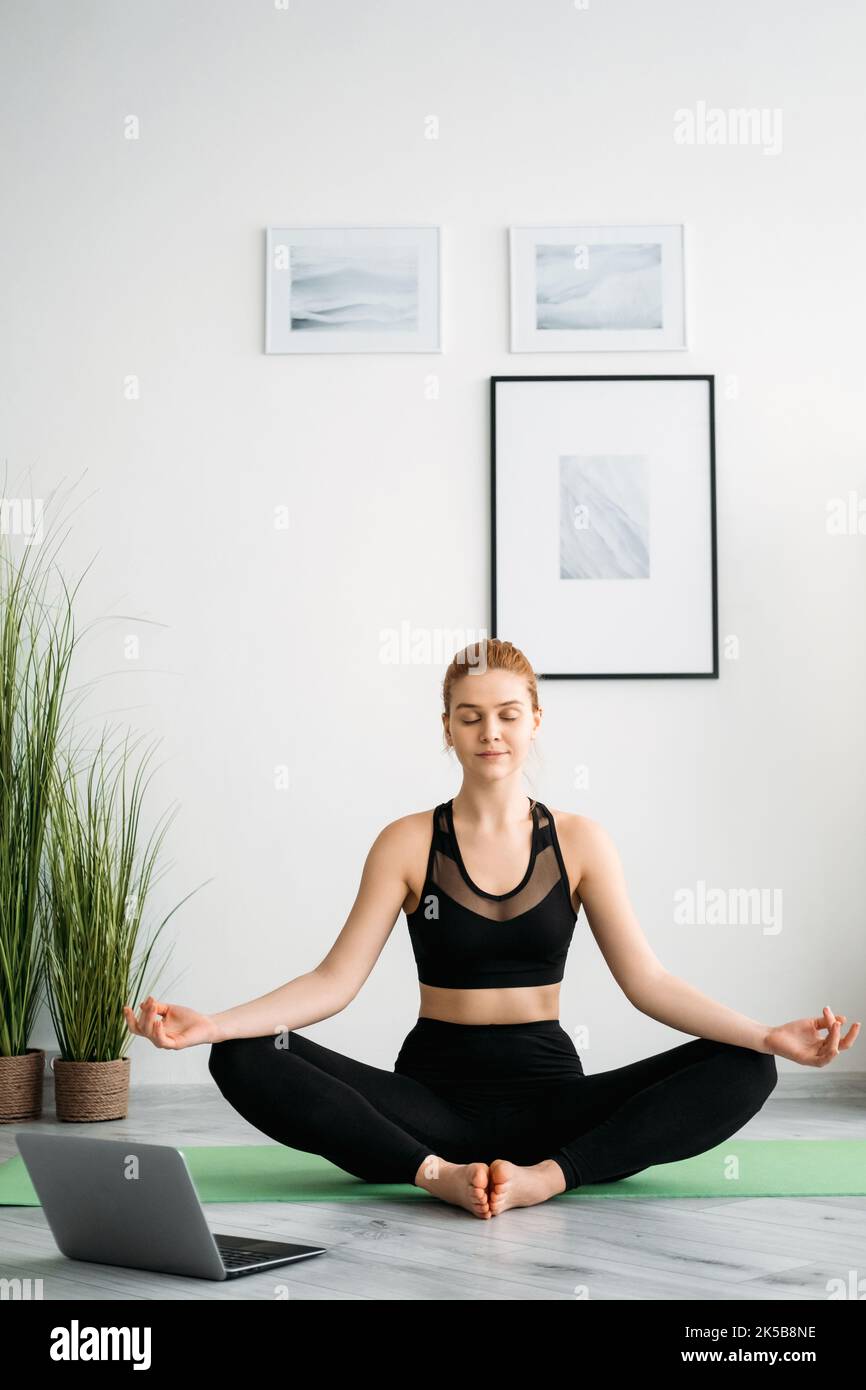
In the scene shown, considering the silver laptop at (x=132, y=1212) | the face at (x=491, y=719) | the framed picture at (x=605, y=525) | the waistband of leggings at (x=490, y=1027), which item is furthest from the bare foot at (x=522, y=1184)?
the framed picture at (x=605, y=525)

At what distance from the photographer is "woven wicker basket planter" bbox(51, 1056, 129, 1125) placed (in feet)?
10.4

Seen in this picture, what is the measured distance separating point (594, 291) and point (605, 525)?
591 millimetres

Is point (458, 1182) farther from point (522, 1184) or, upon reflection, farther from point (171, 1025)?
point (171, 1025)

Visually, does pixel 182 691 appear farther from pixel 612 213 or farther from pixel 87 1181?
pixel 87 1181

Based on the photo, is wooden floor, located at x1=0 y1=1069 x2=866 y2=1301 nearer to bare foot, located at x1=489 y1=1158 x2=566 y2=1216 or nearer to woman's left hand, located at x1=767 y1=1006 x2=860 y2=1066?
bare foot, located at x1=489 y1=1158 x2=566 y2=1216

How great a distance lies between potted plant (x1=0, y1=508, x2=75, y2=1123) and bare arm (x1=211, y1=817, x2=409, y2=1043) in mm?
1148

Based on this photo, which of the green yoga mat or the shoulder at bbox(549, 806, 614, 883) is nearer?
the green yoga mat

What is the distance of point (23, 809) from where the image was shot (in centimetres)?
331

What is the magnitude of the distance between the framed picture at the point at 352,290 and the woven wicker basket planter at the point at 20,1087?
1.80 metres

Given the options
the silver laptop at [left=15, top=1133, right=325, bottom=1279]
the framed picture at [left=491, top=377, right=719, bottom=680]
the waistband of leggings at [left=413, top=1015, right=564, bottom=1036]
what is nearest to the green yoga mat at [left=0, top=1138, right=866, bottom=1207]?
the waistband of leggings at [left=413, top=1015, right=564, bottom=1036]

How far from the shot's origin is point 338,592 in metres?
3.57

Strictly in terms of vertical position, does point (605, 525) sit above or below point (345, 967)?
above

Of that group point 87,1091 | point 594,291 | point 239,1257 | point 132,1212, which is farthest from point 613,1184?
point 594,291

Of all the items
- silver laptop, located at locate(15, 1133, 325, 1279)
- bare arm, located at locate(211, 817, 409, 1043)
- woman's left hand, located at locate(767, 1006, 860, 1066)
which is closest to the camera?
silver laptop, located at locate(15, 1133, 325, 1279)
